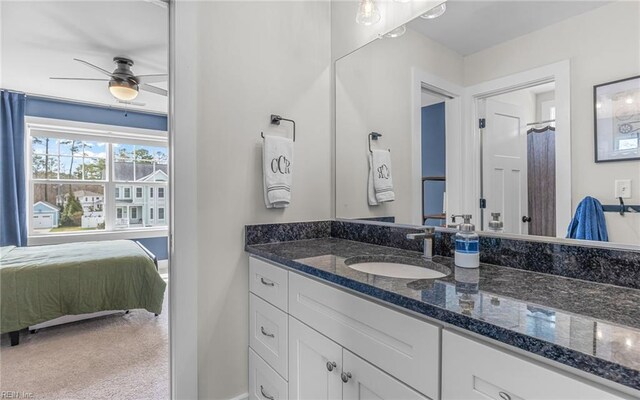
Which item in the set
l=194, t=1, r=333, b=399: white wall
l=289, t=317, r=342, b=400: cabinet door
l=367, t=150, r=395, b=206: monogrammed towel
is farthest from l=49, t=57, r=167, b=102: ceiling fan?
l=289, t=317, r=342, b=400: cabinet door

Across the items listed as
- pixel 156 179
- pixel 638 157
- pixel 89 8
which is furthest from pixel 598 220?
pixel 156 179

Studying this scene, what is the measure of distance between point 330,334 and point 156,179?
14.9ft

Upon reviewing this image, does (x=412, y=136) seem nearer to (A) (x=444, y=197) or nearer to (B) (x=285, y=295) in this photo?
(A) (x=444, y=197)

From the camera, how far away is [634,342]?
542 mm

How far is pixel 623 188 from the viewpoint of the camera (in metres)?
0.90

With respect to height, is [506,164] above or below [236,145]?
below

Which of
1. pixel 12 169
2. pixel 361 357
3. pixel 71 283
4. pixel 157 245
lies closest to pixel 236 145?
pixel 361 357

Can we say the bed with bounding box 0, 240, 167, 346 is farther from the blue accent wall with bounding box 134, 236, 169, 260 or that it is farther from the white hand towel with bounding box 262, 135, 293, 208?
the white hand towel with bounding box 262, 135, 293, 208

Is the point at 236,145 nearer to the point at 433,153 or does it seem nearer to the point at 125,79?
the point at 433,153

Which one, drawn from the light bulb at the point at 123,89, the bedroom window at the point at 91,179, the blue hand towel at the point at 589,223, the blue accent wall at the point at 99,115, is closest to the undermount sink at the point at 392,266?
the blue hand towel at the point at 589,223

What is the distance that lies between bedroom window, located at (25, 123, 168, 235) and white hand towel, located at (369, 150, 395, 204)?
361 centimetres

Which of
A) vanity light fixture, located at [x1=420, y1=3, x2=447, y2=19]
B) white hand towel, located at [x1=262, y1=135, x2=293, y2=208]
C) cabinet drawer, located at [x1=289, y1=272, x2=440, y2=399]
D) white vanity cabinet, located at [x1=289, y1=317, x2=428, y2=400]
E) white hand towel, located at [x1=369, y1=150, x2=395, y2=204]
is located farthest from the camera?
white hand towel, located at [x1=369, y1=150, x2=395, y2=204]

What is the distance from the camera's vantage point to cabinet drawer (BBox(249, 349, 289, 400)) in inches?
52.2

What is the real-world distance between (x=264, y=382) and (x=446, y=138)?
4.69 ft
